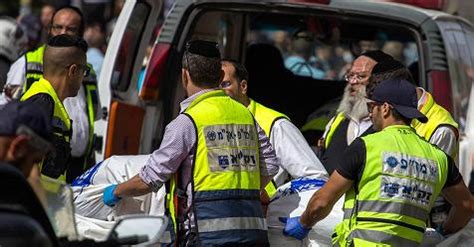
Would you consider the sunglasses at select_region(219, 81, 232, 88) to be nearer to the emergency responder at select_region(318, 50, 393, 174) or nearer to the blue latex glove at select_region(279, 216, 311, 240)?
the emergency responder at select_region(318, 50, 393, 174)

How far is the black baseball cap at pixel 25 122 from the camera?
16.8 feet

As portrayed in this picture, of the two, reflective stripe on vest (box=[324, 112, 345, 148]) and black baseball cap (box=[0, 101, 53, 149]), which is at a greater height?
black baseball cap (box=[0, 101, 53, 149])

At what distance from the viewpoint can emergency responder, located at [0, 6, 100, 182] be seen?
9.13 meters

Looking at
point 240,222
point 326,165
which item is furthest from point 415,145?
point 326,165

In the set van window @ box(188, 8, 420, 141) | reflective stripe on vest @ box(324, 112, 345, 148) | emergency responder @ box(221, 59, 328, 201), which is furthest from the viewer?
van window @ box(188, 8, 420, 141)

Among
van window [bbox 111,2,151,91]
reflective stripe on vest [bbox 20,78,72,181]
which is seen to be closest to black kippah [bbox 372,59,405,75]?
reflective stripe on vest [bbox 20,78,72,181]

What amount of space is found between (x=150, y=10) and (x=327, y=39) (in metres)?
2.18

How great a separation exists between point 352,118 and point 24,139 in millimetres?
4015

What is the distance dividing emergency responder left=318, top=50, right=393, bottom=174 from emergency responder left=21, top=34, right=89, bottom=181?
5.70ft

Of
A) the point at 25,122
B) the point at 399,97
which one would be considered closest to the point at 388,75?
the point at 399,97

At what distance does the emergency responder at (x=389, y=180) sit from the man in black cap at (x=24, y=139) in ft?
6.57

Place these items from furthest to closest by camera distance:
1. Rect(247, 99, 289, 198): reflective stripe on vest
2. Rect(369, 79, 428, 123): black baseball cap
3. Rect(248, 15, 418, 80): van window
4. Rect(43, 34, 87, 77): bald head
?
Rect(248, 15, 418, 80): van window < Rect(247, 99, 289, 198): reflective stripe on vest < Rect(43, 34, 87, 77): bald head < Rect(369, 79, 428, 123): black baseball cap

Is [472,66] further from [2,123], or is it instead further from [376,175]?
[2,123]

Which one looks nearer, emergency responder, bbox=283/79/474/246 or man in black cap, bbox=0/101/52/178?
man in black cap, bbox=0/101/52/178
